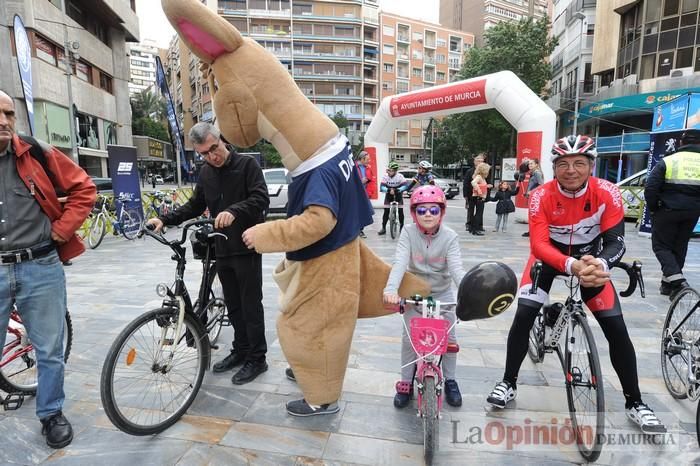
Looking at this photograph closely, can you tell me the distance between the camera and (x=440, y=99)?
44.1 feet

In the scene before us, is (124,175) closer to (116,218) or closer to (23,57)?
(116,218)

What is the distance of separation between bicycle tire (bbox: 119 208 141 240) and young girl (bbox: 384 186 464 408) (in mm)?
9268

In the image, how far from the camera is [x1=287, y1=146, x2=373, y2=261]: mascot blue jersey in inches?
89.9

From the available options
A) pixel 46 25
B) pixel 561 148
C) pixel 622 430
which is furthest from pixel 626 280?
pixel 46 25

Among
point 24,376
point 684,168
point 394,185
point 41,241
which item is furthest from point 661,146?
point 24,376

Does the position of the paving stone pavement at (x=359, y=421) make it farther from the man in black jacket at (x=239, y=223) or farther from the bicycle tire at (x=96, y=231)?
the bicycle tire at (x=96, y=231)

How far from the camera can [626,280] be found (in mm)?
6125

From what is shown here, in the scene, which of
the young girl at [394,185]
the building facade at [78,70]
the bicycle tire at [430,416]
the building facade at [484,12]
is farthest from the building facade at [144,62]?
the bicycle tire at [430,416]

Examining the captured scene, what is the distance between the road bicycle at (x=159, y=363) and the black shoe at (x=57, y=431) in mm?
303

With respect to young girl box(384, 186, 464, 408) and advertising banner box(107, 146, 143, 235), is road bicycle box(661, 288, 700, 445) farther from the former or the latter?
advertising banner box(107, 146, 143, 235)

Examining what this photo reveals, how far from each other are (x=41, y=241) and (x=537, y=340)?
3525 mm

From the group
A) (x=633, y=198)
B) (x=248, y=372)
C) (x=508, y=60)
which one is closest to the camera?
(x=248, y=372)

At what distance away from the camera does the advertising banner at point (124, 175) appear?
393 inches

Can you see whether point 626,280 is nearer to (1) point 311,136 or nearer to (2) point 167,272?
(1) point 311,136
